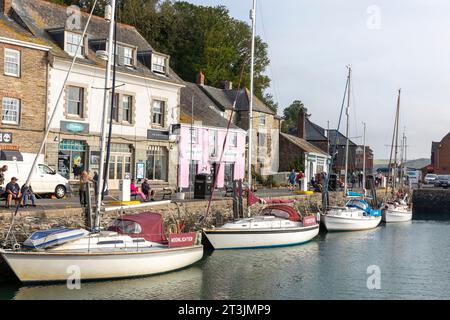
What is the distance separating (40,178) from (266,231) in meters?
11.1

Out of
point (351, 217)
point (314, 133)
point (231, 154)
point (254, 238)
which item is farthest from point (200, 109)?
point (314, 133)

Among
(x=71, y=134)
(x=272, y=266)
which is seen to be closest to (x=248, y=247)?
(x=272, y=266)

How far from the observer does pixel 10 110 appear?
28.7m

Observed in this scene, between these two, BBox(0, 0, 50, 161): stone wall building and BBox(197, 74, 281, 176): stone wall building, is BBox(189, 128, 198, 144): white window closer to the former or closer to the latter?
BBox(197, 74, 281, 176): stone wall building

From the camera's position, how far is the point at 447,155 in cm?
9250

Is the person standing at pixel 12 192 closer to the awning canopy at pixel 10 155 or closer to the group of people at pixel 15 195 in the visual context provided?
the group of people at pixel 15 195

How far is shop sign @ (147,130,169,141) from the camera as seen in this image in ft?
118

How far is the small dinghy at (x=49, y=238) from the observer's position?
16.4 metres

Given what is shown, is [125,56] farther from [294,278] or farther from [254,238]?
[294,278]

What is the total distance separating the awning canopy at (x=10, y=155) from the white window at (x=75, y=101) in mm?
5366

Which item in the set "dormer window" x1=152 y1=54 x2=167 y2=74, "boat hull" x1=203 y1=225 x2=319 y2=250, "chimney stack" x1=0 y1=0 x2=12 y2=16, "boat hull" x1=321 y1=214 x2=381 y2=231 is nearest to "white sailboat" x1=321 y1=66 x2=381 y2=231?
"boat hull" x1=321 y1=214 x2=381 y2=231

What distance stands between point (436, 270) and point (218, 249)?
9286 mm

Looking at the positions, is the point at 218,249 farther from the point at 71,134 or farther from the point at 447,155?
the point at 447,155
